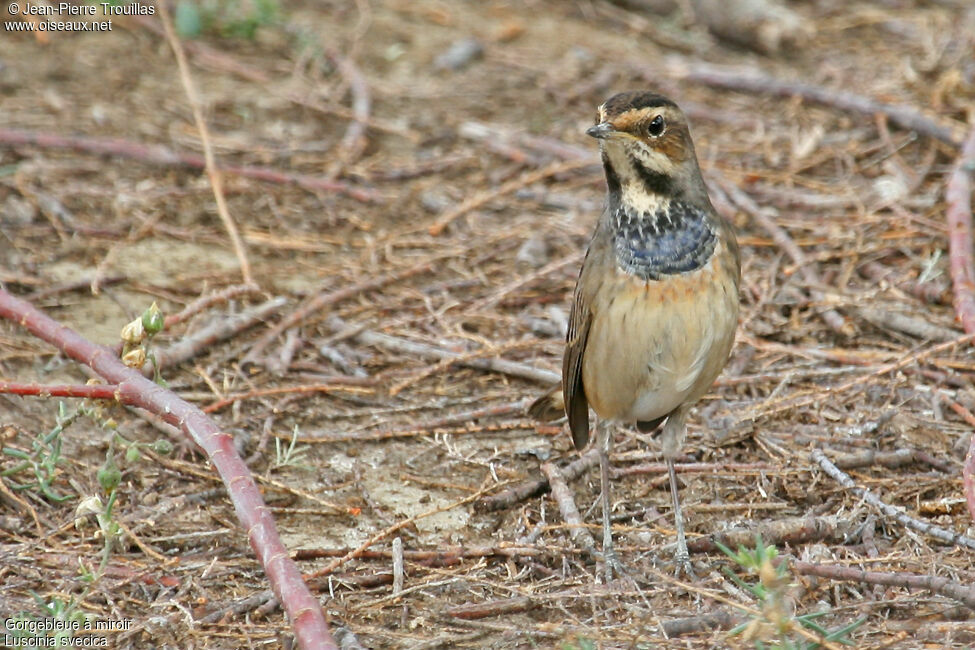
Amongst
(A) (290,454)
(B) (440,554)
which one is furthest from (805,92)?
(B) (440,554)

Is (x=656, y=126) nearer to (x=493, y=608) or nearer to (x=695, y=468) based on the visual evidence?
(x=695, y=468)

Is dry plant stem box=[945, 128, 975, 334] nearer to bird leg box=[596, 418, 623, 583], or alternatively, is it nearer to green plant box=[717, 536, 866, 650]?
bird leg box=[596, 418, 623, 583]

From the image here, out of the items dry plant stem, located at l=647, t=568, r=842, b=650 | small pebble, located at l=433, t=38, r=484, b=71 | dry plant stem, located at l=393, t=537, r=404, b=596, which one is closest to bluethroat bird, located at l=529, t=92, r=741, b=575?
dry plant stem, located at l=647, t=568, r=842, b=650

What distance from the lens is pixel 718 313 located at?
467cm

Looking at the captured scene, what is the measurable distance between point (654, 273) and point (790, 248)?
2.43 metres

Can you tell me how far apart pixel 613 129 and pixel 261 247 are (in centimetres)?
305

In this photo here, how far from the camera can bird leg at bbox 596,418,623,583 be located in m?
4.64

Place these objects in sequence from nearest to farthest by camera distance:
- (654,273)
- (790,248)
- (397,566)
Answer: (397,566) → (654,273) → (790,248)

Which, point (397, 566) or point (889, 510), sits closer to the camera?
point (397, 566)

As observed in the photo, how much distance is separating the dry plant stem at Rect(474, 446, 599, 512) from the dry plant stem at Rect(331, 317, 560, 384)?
1.77ft

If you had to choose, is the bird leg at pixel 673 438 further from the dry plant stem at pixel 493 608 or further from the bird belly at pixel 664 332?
the dry plant stem at pixel 493 608

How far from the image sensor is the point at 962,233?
20.9 feet

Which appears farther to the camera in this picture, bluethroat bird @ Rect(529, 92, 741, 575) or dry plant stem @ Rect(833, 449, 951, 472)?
dry plant stem @ Rect(833, 449, 951, 472)

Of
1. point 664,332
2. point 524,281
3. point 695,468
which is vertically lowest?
point 695,468
